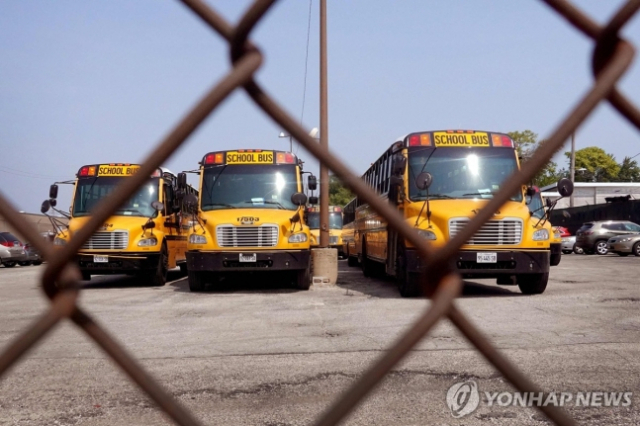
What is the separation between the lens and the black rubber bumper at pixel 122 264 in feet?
41.6

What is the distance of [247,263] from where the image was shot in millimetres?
11797

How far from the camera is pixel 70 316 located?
3.79 feet

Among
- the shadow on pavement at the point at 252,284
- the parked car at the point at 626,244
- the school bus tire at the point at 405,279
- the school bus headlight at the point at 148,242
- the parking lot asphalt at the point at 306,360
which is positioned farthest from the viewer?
the parked car at the point at 626,244

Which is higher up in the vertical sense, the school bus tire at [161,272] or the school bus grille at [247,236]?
the school bus grille at [247,236]

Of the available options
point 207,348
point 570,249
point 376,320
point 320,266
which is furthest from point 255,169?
point 570,249

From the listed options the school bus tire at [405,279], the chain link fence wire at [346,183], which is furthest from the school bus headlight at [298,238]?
the chain link fence wire at [346,183]

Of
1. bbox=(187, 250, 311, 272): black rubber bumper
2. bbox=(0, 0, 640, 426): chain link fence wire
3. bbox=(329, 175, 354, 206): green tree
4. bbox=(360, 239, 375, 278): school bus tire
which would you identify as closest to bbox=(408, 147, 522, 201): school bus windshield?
bbox=(187, 250, 311, 272): black rubber bumper

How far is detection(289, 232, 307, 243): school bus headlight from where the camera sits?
11.9 m

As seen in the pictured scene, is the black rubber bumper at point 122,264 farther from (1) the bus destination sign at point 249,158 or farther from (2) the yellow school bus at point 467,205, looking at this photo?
(2) the yellow school bus at point 467,205

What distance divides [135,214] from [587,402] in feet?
36.0

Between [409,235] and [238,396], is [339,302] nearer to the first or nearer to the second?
[238,396]

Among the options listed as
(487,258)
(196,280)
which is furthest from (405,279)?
(196,280)

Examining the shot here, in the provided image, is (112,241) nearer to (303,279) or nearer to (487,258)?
(303,279)

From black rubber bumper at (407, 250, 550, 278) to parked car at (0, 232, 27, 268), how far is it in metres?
19.6
